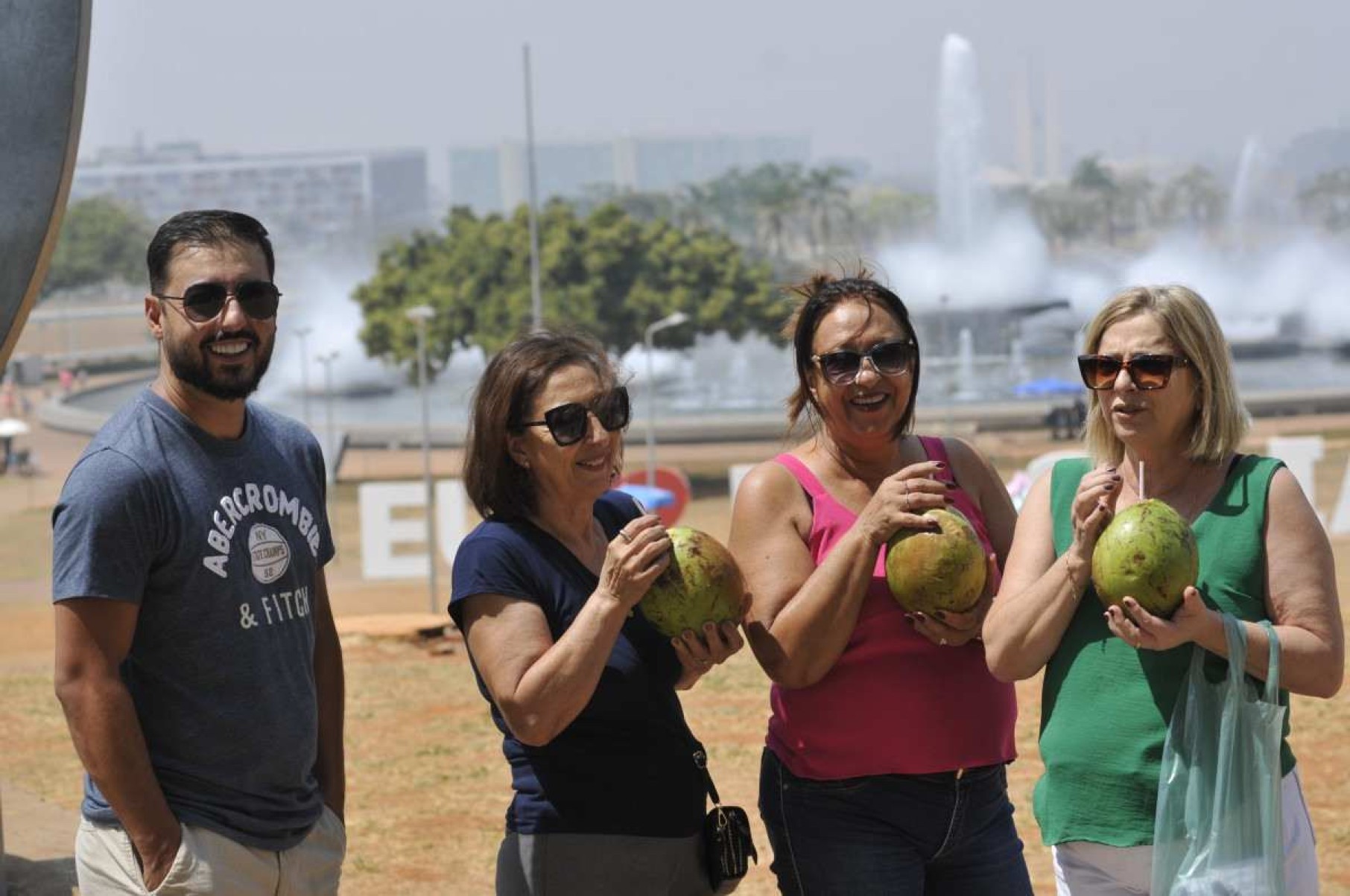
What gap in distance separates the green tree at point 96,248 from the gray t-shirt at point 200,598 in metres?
93.3

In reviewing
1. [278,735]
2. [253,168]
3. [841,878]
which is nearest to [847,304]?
[841,878]

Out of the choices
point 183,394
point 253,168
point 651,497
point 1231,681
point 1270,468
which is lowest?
point 651,497

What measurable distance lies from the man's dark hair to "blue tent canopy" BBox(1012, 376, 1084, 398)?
176 ft

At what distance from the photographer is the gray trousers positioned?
3643mm

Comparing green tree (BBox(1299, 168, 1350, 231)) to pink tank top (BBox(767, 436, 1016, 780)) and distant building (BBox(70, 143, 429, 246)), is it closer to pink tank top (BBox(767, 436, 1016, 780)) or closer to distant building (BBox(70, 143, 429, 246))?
distant building (BBox(70, 143, 429, 246))

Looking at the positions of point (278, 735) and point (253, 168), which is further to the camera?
point (253, 168)

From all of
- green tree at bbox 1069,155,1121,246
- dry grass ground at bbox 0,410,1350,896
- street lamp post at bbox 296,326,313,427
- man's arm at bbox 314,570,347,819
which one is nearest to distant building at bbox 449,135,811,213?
green tree at bbox 1069,155,1121,246

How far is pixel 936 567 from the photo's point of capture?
3.72m

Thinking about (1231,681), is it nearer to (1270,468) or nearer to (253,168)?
(1270,468)

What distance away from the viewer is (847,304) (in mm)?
3975

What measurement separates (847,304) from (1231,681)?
1151 millimetres

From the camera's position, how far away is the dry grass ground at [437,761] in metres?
10.4

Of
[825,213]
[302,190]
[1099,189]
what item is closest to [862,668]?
[825,213]

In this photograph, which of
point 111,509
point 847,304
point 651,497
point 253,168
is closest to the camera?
point 111,509
